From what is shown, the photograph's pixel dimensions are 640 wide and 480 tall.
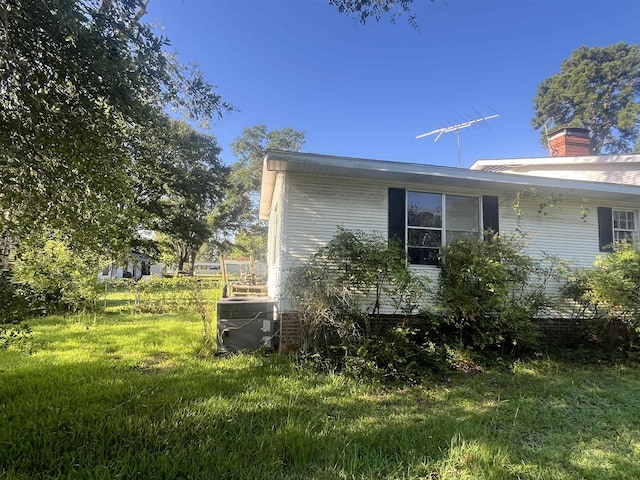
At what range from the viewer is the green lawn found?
8.33 feet

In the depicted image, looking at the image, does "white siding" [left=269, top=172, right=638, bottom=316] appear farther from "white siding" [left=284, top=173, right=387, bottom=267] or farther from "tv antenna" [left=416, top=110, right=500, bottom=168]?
"tv antenna" [left=416, top=110, right=500, bottom=168]

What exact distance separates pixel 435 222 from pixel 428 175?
38.3 inches

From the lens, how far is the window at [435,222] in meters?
6.14

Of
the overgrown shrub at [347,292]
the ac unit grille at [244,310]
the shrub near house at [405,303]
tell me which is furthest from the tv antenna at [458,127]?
the ac unit grille at [244,310]

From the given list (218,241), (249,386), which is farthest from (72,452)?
(218,241)

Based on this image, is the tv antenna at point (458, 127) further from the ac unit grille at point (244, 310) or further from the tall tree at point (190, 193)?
the tall tree at point (190, 193)

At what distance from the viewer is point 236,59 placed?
7.32 m

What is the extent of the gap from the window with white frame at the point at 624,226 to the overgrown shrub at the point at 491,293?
2318 mm

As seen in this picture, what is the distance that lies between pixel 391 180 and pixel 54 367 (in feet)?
19.1

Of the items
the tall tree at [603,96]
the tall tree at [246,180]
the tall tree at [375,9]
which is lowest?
the tall tree at [375,9]

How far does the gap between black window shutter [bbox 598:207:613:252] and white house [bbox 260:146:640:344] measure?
0.02 metres

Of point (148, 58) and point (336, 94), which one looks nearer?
point (148, 58)

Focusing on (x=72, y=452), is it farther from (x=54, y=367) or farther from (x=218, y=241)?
(x=218, y=241)

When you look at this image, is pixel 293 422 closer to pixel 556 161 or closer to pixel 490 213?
pixel 490 213
